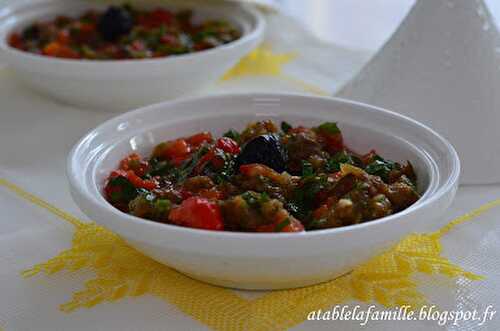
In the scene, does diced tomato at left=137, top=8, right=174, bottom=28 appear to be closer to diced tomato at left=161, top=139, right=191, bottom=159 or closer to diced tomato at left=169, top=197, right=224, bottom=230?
diced tomato at left=161, top=139, right=191, bottom=159

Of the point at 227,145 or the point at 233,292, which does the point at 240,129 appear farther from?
the point at 233,292

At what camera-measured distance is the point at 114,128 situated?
207 cm

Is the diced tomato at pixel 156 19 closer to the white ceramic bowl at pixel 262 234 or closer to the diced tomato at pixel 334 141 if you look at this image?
the white ceramic bowl at pixel 262 234

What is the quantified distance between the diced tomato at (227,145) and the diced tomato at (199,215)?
1.13ft

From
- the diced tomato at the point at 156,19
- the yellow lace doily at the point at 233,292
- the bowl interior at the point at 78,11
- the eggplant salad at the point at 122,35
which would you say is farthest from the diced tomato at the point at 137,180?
the diced tomato at the point at 156,19

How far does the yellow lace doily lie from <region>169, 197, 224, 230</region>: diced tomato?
0.17 metres

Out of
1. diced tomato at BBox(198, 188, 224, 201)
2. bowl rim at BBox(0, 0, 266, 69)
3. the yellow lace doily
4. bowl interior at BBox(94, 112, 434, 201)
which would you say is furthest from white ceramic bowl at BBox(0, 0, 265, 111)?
diced tomato at BBox(198, 188, 224, 201)

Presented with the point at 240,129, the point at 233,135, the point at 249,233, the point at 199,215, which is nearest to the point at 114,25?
the point at 240,129

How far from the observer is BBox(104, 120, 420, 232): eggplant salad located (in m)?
1.61

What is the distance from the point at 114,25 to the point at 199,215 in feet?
5.55

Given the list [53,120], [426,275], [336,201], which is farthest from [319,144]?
[53,120]

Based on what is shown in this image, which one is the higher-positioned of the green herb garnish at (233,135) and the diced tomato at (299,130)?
Result: the diced tomato at (299,130)

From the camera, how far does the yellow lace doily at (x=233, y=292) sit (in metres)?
1.61

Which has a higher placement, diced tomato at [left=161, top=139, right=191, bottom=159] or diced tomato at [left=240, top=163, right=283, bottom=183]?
diced tomato at [left=240, top=163, right=283, bottom=183]
